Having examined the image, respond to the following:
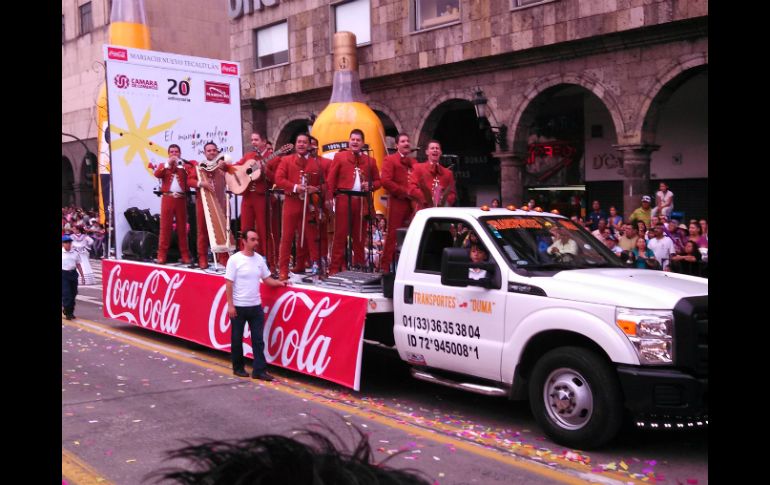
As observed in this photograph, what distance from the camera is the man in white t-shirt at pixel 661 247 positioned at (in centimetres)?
1318

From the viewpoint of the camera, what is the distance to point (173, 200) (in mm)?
13648

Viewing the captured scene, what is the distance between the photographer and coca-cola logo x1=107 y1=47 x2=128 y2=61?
13.0 metres

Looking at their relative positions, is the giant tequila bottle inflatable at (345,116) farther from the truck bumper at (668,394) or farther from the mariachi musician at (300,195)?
the truck bumper at (668,394)

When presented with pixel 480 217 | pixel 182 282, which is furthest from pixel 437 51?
pixel 480 217

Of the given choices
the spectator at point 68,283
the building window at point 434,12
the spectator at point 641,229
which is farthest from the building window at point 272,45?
the spectator at point 641,229

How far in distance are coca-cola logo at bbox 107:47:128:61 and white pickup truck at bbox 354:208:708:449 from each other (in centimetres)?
707

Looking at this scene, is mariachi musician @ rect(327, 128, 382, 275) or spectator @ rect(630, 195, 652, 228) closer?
mariachi musician @ rect(327, 128, 382, 275)

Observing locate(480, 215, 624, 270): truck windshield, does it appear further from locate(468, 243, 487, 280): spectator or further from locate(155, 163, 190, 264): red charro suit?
locate(155, 163, 190, 264): red charro suit

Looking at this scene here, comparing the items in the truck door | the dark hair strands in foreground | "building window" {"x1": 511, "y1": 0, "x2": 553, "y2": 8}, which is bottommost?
the truck door

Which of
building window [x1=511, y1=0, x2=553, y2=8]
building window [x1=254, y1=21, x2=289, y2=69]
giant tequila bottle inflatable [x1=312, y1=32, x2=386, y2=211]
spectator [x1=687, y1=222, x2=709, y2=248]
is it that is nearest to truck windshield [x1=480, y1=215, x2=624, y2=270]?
spectator [x1=687, y1=222, x2=709, y2=248]

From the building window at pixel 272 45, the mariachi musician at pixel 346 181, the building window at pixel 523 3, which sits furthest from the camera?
the building window at pixel 272 45

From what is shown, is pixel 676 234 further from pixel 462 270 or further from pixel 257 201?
pixel 462 270

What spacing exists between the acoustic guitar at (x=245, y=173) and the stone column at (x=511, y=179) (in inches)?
358
